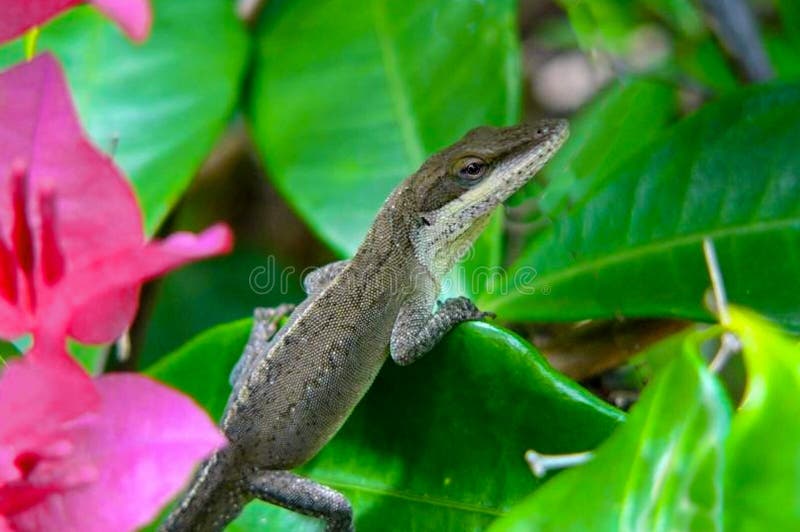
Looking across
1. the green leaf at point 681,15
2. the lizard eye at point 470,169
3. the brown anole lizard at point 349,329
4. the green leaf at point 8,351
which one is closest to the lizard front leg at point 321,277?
the brown anole lizard at point 349,329

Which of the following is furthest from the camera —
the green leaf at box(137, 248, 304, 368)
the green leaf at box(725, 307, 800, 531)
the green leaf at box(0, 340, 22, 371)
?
the green leaf at box(137, 248, 304, 368)

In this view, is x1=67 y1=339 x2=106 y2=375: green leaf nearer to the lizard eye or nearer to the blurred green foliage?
the blurred green foliage

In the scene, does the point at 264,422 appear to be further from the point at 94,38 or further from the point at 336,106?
the point at 94,38

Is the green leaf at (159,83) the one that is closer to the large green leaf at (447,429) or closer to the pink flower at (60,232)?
the large green leaf at (447,429)

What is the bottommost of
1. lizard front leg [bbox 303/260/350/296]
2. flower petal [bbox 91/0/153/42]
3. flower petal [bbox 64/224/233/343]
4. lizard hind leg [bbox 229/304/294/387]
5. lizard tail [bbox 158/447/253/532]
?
lizard tail [bbox 158/447/253/532]

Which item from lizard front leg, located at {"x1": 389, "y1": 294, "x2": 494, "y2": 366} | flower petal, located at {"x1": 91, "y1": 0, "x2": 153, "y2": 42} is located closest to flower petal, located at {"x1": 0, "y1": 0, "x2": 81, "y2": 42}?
A: flower petal, located at {"x1": 91, "y1": 0, "x2": 153, "y2": 42}

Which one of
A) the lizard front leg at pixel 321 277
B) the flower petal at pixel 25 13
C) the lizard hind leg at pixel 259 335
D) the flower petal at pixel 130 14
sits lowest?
the lizard hind leg at pixel 259 335
